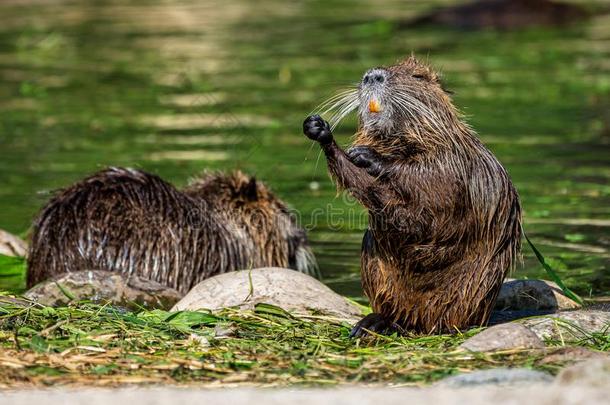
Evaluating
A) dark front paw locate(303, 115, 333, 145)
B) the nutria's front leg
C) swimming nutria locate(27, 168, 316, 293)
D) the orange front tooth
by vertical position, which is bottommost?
swimming nutria locate(27, 168, 316, 293)

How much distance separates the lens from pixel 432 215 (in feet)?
18.4

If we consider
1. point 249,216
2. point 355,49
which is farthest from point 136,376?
point 355,49

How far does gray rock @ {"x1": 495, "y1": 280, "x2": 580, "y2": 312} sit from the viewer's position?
677cm

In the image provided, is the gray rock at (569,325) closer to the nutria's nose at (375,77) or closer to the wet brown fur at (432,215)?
the wet brown fur at (432,215)

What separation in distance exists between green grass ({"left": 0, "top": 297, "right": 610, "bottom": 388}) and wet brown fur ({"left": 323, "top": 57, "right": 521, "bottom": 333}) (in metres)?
0.21

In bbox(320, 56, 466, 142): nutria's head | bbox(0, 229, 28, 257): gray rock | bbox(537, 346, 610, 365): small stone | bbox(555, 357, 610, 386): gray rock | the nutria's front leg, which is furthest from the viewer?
bbox(0, 229, 28, 257): gray rock

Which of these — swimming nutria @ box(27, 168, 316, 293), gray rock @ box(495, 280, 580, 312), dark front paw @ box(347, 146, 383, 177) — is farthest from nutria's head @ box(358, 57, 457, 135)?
swimming nutria @ box(27, 168, 316, 293)

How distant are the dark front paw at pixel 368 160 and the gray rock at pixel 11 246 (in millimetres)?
3403

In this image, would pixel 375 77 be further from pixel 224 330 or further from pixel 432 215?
pixel 224 330

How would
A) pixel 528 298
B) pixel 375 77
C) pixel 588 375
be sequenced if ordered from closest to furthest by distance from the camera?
pixel 588 375
pixel 375 77
pixel 528 298

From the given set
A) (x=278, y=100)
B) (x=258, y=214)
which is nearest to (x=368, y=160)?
(x=258, y=214)

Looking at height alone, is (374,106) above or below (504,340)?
above

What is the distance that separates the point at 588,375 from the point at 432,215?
5.34ft

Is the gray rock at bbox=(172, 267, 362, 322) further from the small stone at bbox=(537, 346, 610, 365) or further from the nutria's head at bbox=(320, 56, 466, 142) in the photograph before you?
the small stone at bbox=(537, 346, 610, 365)
